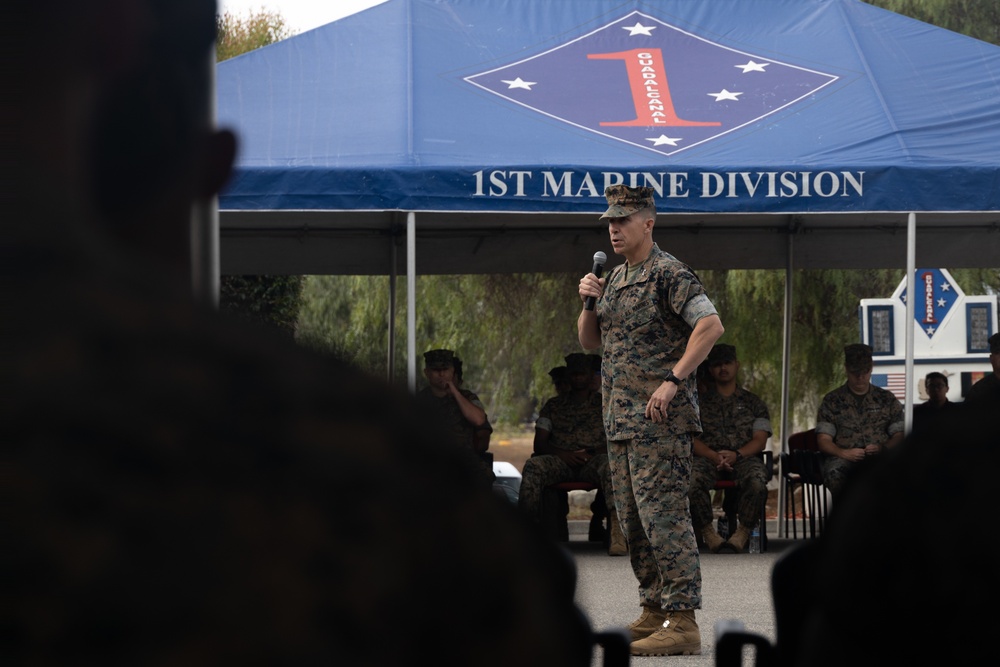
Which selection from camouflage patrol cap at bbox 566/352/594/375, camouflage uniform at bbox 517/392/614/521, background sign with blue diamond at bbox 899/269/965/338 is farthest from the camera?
background sign with blue diamond at bbox 899/269/965/338

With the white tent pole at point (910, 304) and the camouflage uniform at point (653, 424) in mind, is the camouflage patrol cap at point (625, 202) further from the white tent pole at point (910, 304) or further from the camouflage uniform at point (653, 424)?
the white tent pole at point (910, 304)

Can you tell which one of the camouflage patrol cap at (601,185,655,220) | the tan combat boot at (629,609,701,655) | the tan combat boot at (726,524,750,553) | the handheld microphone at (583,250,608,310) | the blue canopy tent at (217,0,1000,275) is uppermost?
the blue canopy tent at (217,0,1000,275)

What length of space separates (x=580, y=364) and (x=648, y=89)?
2.28m

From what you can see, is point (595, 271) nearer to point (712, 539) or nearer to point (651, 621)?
point (651, 621)

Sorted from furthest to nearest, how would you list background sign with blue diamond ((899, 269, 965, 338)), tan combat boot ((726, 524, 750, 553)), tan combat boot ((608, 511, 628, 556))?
background sign with blue diamond ((899, 269, 965, 338)), tan combat boot ((726, 524, 750, 553)), tan combat boot ((608, 511, 628, 556))

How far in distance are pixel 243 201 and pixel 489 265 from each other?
9.66 feet

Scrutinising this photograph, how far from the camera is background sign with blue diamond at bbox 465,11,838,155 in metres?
7.02

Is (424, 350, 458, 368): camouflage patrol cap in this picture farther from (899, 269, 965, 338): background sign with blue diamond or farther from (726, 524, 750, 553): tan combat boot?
(899, 269, 965, 338): background sign with blue diamond

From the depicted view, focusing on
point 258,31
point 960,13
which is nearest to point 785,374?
point 960,13

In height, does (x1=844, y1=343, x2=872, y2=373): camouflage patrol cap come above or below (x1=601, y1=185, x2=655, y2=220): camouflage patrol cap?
below

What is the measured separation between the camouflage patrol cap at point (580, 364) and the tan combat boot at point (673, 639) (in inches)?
176

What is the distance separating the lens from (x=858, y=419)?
8414mm

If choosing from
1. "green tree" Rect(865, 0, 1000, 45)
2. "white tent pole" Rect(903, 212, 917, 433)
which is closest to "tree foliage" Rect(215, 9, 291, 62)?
"green tree" Rect(865, 0, 1000, 45)

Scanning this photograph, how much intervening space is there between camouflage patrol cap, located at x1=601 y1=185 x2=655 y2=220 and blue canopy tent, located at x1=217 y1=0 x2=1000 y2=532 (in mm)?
1865
